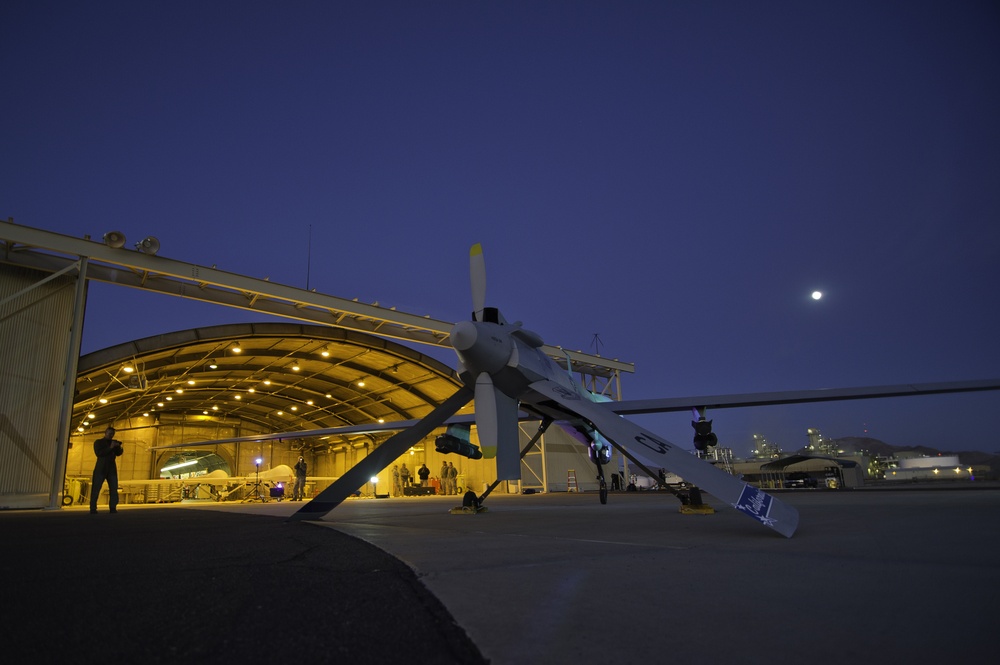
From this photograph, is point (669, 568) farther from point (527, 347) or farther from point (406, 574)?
point (527, 347)

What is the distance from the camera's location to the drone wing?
464cm

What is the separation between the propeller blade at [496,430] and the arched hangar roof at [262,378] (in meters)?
17.3

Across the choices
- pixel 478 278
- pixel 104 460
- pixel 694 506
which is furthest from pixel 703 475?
pixel 104 460

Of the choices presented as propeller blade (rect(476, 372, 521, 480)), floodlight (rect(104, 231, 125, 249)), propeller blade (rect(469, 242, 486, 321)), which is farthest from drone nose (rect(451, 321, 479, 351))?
floodlight (rect(104, 231, 125, 249))

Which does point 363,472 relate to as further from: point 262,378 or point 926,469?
point 926,469

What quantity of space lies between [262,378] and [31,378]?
52.0ft

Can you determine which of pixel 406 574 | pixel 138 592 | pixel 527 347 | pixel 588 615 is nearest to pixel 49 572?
pixel 138 592

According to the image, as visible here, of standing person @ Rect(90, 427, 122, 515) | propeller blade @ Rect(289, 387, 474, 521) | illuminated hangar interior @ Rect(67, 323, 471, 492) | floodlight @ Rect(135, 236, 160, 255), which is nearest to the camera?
propeller blade @ Rect(289, 387, 474, 521)

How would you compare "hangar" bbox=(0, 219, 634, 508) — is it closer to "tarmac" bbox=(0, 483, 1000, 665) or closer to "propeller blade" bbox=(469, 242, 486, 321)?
"propeller blade" bbox=(469, 242, 486, 321)

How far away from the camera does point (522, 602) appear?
227 cm

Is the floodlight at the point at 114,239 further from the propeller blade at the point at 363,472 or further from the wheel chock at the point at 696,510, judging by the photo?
the wheel chock at the point at 696,510

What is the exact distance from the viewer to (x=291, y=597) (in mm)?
2445

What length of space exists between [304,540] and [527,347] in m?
4.46

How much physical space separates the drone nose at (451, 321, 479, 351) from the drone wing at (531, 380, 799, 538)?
64.3 inches
